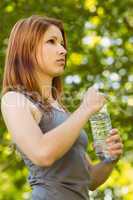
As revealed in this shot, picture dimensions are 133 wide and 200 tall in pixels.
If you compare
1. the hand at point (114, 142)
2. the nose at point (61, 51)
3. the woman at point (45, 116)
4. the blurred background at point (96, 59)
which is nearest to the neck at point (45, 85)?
the woman at point (45, 116)

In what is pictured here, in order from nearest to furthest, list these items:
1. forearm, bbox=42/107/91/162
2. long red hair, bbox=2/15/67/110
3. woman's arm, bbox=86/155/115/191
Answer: forearm, bbox=42/107/91/162
long red hair, bbox=2/15/67/110
woman's arm, bbox=86/155/115/191

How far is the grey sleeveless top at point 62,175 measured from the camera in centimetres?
247

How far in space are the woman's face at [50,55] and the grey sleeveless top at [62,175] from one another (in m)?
0.18

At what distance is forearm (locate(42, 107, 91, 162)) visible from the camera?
2.34 metres

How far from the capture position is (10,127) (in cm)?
247

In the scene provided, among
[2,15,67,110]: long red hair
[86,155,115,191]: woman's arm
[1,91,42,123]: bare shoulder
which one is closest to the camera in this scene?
[1,91,42,123]: bare shoulder

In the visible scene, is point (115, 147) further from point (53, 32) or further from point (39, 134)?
point (53, 32)

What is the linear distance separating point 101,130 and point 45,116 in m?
0.27

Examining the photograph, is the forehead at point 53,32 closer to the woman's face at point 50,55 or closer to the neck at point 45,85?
the woman's face at point 50,55

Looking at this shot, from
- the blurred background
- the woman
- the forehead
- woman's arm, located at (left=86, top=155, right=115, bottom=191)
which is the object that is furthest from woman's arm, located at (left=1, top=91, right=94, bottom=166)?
the blurred background

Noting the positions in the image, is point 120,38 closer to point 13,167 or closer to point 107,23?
point 107,23

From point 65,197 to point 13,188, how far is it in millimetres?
5159

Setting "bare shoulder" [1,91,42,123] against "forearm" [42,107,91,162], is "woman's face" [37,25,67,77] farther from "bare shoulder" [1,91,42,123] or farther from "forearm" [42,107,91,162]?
"forearm" [42,107,91,162]

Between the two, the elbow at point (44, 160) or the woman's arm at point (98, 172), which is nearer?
the elbow at point (44, 160)
